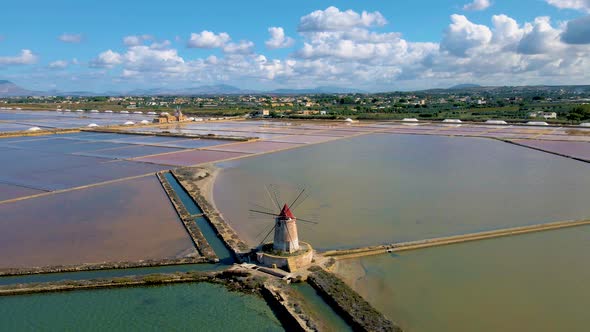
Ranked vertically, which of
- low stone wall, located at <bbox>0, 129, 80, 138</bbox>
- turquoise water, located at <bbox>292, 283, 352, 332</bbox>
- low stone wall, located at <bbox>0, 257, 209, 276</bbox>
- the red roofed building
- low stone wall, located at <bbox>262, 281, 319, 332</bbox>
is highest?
low stone wall, located at <bbox>0, 129, 80, 138</bbox>

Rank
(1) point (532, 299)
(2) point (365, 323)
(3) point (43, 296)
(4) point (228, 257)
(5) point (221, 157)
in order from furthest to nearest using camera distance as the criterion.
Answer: (5) point (221, 157) → (4) point (228, 257) → (3) point (43, 296) → (1) point (532, 299) → (2) point (365, 323)

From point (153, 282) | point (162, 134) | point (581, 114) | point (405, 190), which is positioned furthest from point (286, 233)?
point (581, 114)

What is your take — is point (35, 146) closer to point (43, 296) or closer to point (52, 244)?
point (52, 244)

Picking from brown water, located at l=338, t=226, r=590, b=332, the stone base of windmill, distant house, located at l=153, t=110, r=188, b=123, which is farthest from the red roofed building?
distant house, located at l=153, t=110, r=188, b=123

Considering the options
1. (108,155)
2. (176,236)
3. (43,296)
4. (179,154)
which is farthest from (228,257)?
(108,155)

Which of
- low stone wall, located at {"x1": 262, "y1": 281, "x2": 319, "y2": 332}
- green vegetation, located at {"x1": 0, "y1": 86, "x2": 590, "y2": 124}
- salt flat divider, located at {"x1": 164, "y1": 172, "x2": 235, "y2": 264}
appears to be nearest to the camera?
low stone wall, located at {"x1": 262, "y1": 281, "x2": 319, "y2": 332}

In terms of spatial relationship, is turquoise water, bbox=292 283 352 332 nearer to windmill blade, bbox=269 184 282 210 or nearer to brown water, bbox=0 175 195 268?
brown water, bbox=0 175 195 268
